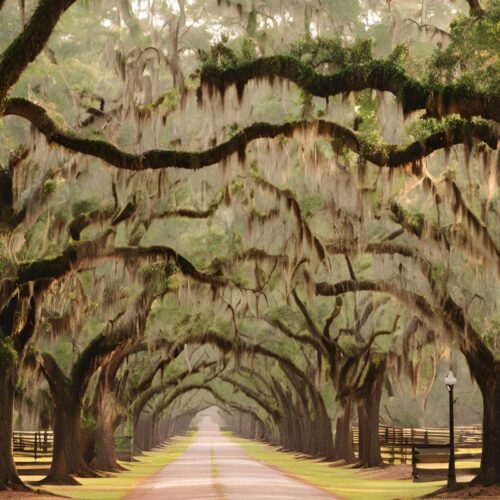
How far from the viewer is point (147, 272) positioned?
2475cm

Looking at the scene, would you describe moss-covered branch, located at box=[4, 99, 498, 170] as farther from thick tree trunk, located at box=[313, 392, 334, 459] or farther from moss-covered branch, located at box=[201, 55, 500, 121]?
thick tree trunk, located at box=[313, 392, 334, 459]

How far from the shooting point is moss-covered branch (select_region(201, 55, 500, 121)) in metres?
12.9

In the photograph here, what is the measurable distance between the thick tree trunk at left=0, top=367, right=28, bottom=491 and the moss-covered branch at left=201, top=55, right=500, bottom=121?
32.9 feet

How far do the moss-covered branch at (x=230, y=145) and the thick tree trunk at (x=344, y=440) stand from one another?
31959 mm

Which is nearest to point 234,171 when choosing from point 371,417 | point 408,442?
point 371,417

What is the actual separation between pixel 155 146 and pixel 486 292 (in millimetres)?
11985

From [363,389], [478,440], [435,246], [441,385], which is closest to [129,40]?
[435,246]

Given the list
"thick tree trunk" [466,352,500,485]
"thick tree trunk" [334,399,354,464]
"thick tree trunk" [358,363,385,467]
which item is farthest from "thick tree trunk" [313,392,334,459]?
"thick tree trunk" [466,352,500,485]

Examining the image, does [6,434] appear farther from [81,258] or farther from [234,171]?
[234,171]

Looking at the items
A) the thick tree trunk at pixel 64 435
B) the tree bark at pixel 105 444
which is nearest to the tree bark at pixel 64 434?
the thick tree trunk at pixel 64 435

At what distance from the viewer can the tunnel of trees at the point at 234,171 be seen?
574 inches

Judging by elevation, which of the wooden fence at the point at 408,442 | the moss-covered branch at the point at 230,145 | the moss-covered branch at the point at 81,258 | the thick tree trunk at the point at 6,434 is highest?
the moss-covered branch at the point at 230,145

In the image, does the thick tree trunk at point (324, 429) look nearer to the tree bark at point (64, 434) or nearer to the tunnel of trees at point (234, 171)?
the tunnel of trees at point (234, 171)

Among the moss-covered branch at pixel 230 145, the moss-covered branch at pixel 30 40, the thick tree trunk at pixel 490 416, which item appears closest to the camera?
the moss-covered branch at pixel 30 40
